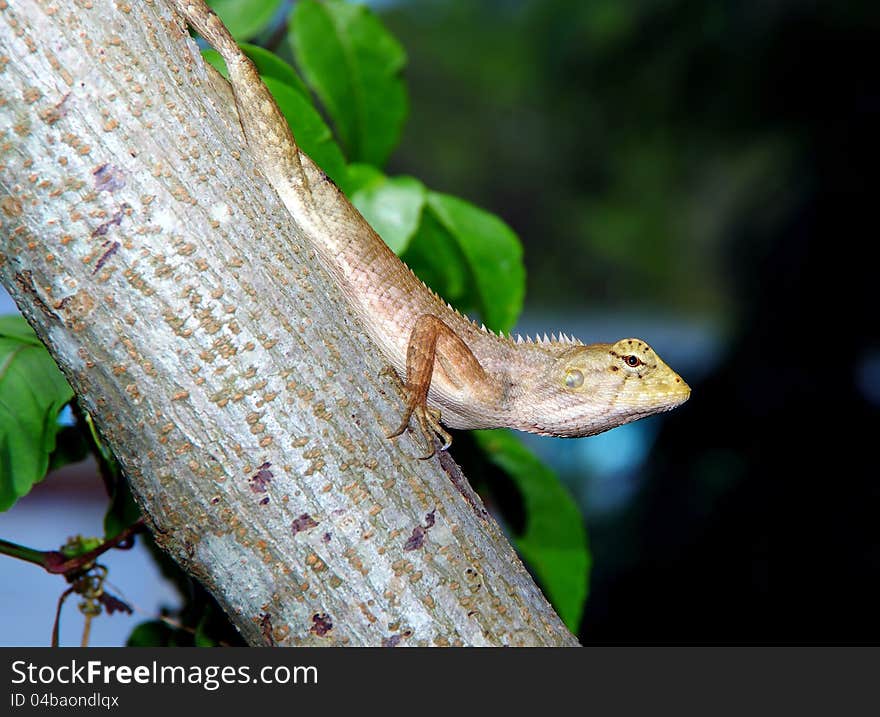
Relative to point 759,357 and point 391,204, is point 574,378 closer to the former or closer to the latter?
point 391,204

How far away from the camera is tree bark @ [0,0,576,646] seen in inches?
50.0

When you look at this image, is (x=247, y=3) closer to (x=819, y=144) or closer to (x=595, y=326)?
(x=819, y=144)

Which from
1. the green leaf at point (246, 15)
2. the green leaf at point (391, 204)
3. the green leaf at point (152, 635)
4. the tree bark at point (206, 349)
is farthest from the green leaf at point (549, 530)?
the green leaf at point (246, 15)

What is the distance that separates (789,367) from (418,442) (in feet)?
17.6

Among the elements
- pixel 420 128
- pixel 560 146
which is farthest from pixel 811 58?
pixel 420 128

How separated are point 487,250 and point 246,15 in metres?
0.86

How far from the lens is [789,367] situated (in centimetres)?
613

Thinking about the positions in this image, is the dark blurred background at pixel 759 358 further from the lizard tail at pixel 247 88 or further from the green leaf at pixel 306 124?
the lizard tail at pixel 247 88

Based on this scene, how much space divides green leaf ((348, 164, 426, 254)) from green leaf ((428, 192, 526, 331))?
9 centimetres

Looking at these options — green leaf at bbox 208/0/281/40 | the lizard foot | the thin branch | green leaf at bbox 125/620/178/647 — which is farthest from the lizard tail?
green leaf at bbox 125/620/178/647

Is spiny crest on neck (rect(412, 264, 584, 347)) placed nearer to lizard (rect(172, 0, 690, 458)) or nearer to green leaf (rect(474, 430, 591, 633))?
lizard (rect(172, 0, 690, 458))

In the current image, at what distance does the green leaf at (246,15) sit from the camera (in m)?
2.04

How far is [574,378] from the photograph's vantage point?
2238 millimetres

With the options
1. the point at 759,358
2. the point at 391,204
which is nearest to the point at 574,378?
the point at 391,204
